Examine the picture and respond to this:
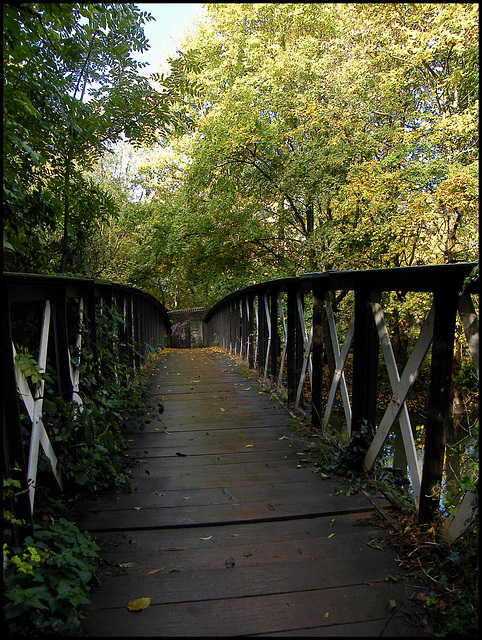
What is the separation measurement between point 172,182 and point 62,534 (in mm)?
18292

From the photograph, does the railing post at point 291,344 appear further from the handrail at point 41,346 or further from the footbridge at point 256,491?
the handrail at point 41,346

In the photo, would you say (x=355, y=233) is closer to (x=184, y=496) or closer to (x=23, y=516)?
(x=184, y=496)

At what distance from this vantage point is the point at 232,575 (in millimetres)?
1876

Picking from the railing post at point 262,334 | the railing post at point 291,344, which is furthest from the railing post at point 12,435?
the railing post at point 262,334

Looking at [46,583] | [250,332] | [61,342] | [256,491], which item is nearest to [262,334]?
[250,332]

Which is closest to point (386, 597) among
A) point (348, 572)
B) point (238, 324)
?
point (348, 572)

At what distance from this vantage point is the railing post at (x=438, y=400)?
1964 millimetres

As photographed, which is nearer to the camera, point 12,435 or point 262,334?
point 12,435

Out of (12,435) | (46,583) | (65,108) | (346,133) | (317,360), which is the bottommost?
(46,583)

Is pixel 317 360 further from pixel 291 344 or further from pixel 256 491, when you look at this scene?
pixel 256 491

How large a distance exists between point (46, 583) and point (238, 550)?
80cm

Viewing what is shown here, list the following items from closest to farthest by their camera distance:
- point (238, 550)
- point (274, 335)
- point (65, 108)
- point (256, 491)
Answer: point (238, 550) → point (256, 491) → point (65, 108) → point (274, 335)

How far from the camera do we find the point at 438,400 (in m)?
2.01

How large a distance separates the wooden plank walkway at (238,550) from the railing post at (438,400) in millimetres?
287
